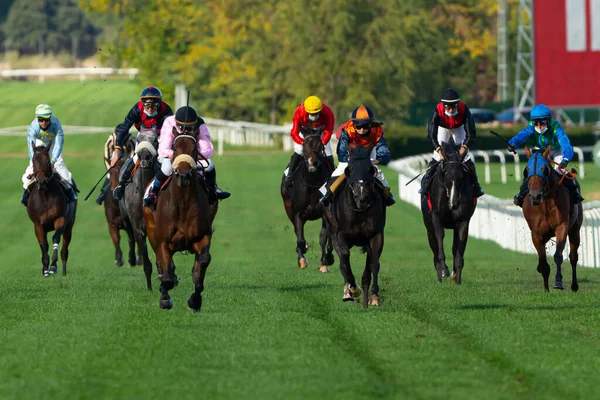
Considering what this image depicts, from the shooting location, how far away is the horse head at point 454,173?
1562cm

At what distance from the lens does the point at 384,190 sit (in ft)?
43.6

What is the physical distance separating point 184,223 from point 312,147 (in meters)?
3.99

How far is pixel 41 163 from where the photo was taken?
688 inches

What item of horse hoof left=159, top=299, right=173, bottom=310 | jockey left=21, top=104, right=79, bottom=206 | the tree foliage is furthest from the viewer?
the tree foliage

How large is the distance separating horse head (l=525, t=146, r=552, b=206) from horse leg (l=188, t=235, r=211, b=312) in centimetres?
380

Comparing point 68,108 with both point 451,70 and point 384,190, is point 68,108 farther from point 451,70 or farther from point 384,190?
point 384,190

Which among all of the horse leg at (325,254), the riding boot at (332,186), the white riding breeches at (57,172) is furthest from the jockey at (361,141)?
the white riding breeches at (57,172)

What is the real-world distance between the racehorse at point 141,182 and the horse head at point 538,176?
13.3 feet

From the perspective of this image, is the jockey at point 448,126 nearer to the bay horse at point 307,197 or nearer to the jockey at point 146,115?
the bay horse at point 307,197

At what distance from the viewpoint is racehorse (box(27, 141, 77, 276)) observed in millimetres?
17516

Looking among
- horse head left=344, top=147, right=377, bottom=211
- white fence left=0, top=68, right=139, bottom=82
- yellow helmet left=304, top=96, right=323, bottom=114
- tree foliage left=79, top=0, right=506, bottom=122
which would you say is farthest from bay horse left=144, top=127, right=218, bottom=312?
white fence left=0, top=68, right=139, bottom=82

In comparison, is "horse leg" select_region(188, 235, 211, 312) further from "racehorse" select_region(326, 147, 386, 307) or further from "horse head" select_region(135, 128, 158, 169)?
"horse head" select_region(135, 128, 158, 169)

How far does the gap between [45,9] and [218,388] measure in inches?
4653

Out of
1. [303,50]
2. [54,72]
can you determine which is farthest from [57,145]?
[54,72]
